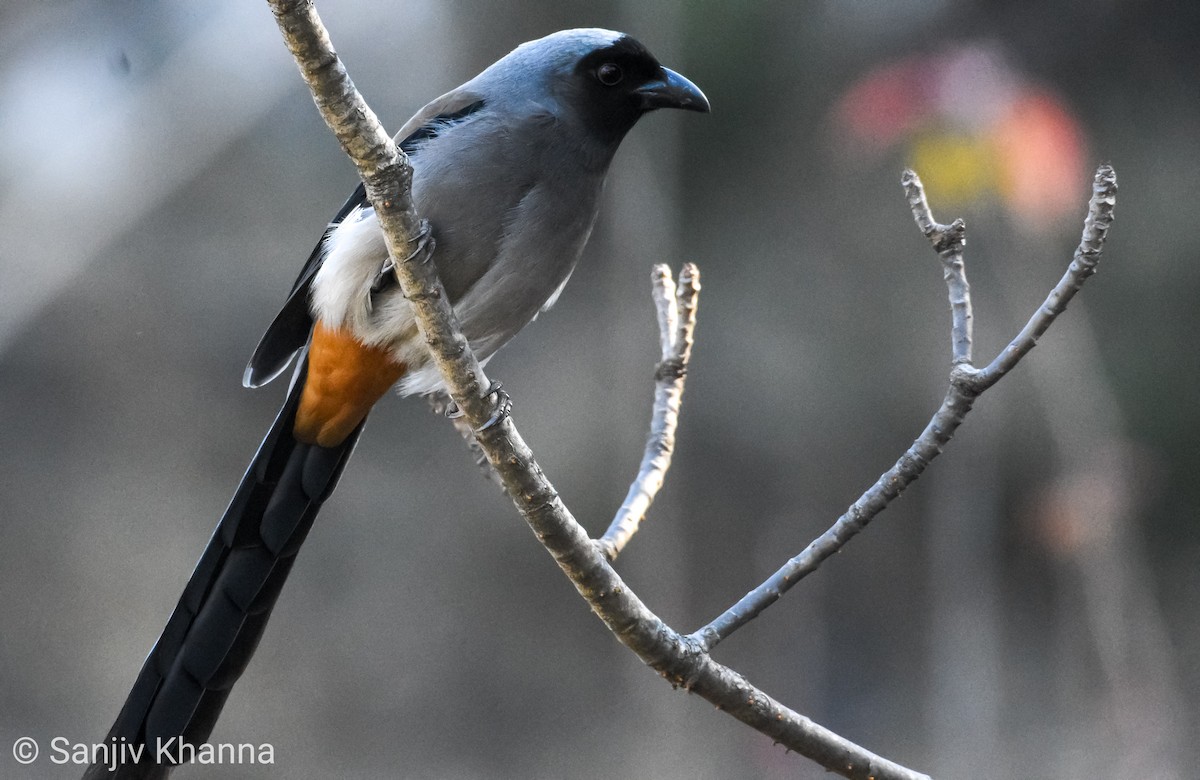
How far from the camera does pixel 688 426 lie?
279 inches

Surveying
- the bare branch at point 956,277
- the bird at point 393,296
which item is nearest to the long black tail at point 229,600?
the bird at point 393,296

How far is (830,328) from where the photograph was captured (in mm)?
6867

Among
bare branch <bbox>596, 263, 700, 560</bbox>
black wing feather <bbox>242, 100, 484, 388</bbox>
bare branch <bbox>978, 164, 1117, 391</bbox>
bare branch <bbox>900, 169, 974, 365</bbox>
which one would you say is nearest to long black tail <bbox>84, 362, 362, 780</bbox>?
black wing feather <bbox>242, 100, 484, 388</bbox>

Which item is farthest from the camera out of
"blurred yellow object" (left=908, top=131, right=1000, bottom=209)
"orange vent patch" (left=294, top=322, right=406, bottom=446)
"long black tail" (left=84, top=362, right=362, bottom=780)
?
"blurred yellow object" (left=908, top=131, right=1000, bottom=209)

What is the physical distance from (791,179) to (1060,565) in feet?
8.51

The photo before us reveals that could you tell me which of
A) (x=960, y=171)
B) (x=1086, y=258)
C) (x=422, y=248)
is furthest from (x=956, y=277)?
(x=960, y=171)

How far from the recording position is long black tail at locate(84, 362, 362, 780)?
2.45 metres

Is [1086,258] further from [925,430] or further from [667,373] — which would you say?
[667,373]

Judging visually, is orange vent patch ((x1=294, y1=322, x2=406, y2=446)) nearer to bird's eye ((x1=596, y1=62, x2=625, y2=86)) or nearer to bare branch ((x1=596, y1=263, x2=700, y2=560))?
bare branch ((x1=596, y1=263, x2=700, y2=560))

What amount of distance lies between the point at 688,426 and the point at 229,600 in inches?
185

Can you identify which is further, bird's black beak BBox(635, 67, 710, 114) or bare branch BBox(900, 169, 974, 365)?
bird's black beak BBox(635, 67, 710, 114)

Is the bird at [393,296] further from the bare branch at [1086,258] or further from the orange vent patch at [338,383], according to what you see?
the bare branch at [1086,258]

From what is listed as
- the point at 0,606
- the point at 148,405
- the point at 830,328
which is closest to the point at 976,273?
the point at 830,328

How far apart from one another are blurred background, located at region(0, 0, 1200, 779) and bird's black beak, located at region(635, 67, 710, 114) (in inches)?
109
